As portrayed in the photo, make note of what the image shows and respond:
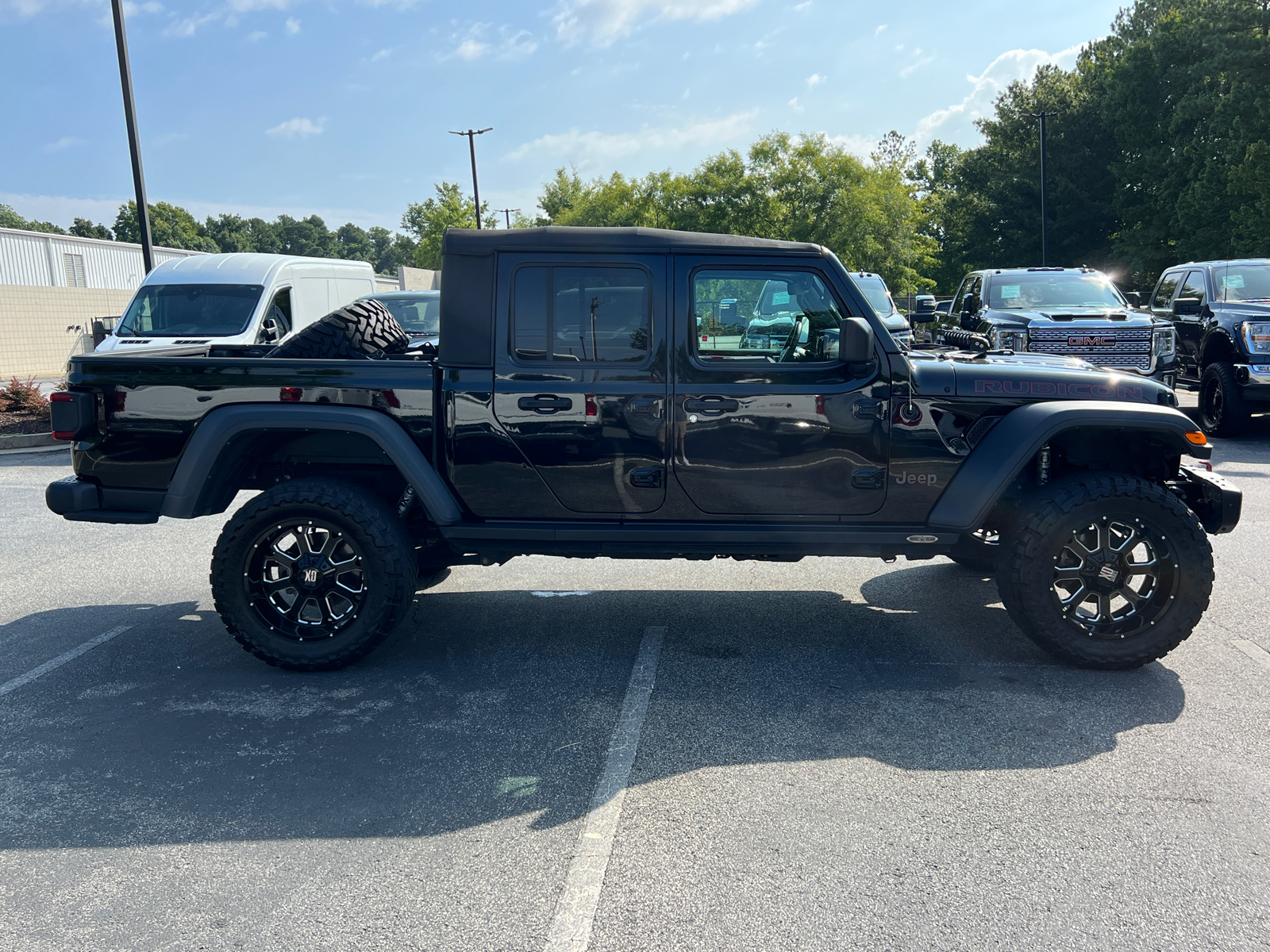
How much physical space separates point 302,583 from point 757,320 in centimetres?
249

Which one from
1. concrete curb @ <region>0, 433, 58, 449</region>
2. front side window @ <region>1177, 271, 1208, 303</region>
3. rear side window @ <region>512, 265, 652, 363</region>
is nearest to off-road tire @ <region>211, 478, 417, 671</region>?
rear side window @ <region>512, 265, 652, 363</region>

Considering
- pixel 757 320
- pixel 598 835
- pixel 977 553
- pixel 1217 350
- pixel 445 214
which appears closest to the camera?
pixel 598 835

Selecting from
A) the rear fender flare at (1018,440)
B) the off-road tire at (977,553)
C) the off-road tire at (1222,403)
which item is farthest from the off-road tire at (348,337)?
the off-road tire at (1222,403)

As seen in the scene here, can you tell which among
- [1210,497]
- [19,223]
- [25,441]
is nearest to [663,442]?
[1210,497]

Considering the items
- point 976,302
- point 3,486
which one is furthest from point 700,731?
point 976,302

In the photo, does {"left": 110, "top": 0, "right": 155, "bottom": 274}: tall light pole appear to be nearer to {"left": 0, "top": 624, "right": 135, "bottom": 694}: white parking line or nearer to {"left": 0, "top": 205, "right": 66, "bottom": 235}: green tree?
{"left": 0, "top": 624, "right": 135, "bottom": 694}: white parking line

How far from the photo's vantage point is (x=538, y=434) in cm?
459

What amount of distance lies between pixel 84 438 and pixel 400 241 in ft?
446

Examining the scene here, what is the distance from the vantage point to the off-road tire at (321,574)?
4590 mm

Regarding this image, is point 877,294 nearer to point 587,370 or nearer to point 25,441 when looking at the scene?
point 587,370

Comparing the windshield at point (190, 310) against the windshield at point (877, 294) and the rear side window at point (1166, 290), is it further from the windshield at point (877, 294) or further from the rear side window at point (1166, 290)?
the rear side window at point (1166, 290)

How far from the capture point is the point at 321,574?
185 inches

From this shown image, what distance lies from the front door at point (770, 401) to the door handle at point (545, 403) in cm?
51

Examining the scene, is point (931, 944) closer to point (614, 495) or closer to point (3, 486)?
point (614, 495)
